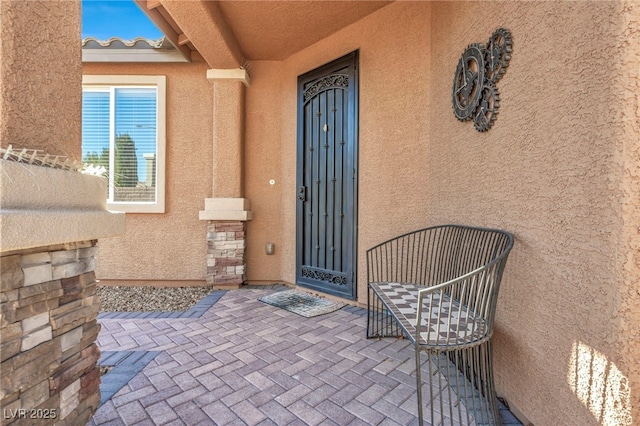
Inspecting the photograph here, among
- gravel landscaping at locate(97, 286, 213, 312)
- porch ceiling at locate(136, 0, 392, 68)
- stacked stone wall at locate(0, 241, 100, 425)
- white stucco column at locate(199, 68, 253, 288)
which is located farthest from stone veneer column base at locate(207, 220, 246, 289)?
stacked stone wall at locate(0, 241, 100, 425)

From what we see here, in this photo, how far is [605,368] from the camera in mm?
1023

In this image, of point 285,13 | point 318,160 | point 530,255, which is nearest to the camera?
point 530,255

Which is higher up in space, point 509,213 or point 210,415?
point 509,213

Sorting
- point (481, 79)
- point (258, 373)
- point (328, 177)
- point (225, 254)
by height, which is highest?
point (481, 79)

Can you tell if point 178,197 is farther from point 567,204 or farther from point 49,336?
point 567,204

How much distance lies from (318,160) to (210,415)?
2909mm

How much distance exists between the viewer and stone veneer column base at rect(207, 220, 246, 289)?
387 cm

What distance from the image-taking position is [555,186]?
1293 mm

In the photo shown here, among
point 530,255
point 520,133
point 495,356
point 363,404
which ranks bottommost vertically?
point 363,404

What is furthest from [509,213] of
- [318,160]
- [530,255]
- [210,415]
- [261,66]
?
[261,66]

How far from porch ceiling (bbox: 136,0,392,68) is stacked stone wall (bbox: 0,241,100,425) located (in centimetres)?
262

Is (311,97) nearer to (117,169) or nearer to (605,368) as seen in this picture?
(117,169)

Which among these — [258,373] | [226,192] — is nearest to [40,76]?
[258,373]

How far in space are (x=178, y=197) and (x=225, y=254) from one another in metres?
1.16
